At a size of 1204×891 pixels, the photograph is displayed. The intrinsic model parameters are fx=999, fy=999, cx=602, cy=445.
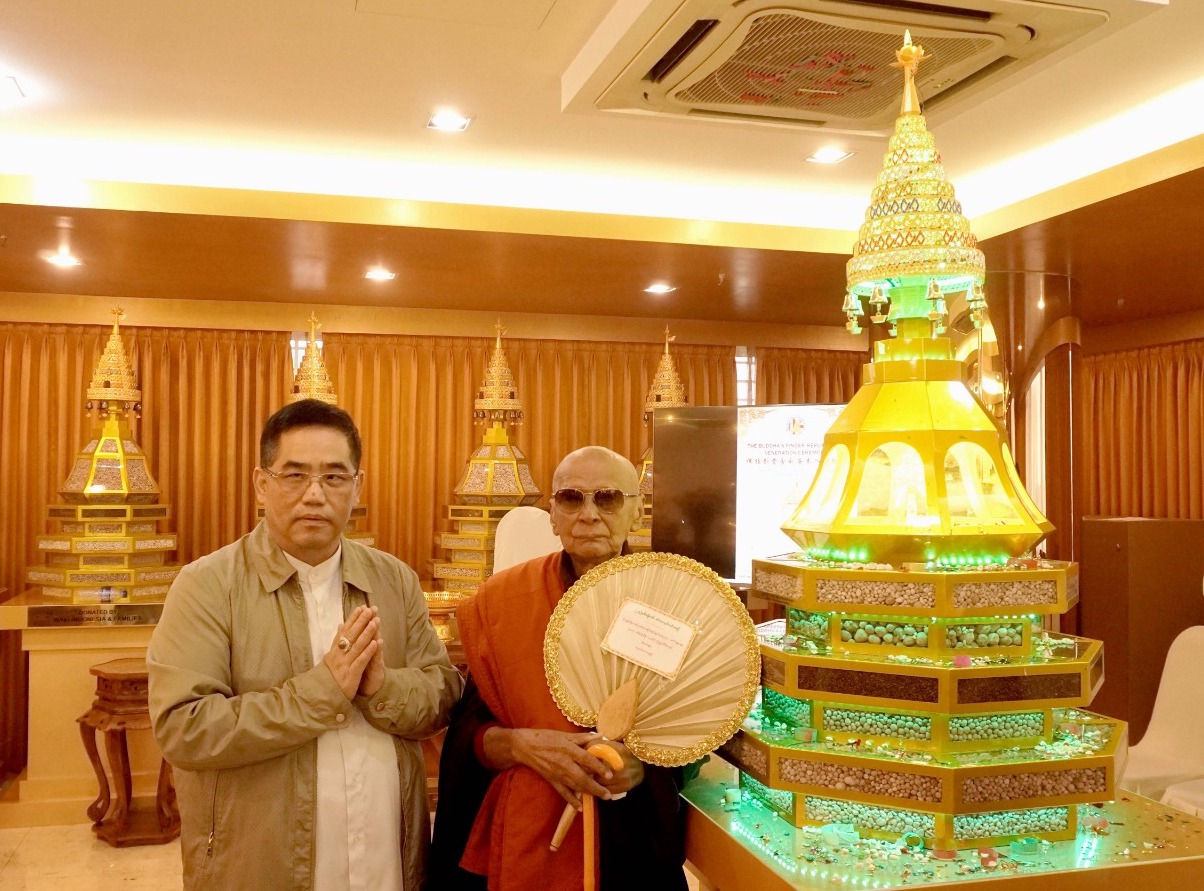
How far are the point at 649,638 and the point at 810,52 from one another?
1.51 meters

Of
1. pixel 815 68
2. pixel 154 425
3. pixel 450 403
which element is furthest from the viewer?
pixel 450 403

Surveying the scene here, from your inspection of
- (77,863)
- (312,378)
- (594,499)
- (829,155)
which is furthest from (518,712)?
(312,378)

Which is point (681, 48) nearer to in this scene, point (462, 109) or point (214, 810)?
point (462, 109)

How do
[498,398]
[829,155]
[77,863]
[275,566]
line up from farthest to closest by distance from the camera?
[498,398] → [77,863] → [829,155] → [275,566]

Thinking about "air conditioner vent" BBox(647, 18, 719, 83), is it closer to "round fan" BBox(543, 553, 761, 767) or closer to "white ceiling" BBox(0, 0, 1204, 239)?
"white ceiling" BBox(0, 0, 1204, 239)

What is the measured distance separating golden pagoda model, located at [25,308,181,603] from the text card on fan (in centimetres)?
395

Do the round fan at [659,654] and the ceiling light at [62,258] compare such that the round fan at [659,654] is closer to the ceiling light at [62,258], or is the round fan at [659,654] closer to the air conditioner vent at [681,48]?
the air conditioner vent at [681,48]

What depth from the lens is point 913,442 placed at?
62.6 inches

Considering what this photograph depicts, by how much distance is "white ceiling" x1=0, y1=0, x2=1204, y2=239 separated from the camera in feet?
8.86

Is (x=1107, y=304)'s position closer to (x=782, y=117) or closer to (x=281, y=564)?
(x=782, y=117)

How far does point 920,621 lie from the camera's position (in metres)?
1.50

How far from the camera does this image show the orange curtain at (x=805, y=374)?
6984 millimetres

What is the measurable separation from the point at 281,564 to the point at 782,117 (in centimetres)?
187

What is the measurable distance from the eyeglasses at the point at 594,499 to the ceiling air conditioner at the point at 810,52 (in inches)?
42.2
